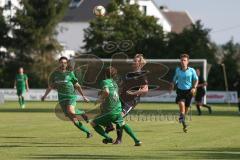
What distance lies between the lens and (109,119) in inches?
681

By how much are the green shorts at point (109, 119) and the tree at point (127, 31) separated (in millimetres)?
55265

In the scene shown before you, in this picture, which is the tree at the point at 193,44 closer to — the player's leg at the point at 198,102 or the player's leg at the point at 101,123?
the player's leg at the point at 198,102

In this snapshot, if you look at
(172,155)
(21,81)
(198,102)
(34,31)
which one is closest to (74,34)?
(34,31)

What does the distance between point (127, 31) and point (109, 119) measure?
2279 inches

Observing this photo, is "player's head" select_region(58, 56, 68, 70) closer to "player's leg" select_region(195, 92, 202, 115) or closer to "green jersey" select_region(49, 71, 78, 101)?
"green jersey" select_region(49, 71, 78, 101)

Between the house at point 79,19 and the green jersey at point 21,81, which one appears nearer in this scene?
the green jersey at point 21,81

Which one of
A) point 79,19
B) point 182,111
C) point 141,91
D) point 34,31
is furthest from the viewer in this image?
point 79,19

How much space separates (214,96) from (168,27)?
207 ft

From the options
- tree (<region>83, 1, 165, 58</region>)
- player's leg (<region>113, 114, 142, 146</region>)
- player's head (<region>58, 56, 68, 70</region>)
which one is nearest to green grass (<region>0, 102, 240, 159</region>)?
player's leg (<region>113, 114, 142, 146</region>)

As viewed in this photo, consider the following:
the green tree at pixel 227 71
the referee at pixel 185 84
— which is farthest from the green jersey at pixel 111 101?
the green tree at pixel 227 71

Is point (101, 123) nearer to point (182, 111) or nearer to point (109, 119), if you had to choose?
point (109, 119)

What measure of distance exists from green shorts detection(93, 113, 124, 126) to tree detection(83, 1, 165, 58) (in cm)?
5527

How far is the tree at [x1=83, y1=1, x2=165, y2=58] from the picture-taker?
73.8m

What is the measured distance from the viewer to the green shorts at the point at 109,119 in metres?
17.2
